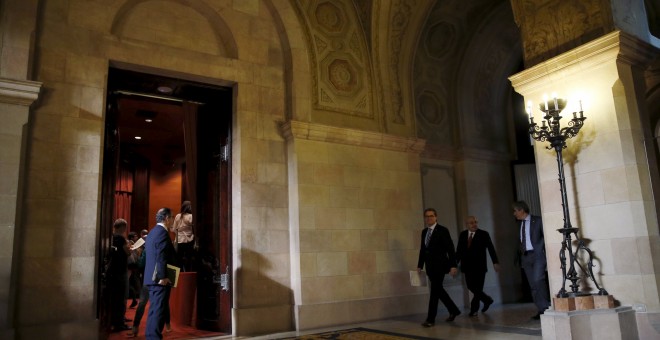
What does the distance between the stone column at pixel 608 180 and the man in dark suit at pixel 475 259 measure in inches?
89.5

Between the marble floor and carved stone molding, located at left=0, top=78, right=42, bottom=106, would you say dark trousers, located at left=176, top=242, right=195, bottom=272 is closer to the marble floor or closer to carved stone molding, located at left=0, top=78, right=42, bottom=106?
the marble floor

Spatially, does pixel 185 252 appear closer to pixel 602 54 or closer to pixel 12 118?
pixel 12 118

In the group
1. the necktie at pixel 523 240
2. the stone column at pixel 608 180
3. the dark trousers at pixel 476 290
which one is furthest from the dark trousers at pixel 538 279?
the dark trousers at pixel 476 290

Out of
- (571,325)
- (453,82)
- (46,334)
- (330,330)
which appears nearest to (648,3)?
(453,82)

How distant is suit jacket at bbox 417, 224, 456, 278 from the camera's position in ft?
23.3

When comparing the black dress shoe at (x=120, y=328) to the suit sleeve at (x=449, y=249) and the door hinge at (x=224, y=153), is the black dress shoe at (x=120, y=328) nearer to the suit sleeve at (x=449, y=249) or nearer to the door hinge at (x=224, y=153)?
the door hinge at (x=224, y=153)

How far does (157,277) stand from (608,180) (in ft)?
16.9

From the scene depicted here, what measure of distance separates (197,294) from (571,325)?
5.47 metres

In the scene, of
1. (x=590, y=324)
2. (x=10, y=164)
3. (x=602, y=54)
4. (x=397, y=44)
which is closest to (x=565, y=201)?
(x=590, y=324)

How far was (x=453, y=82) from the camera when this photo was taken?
1066cm

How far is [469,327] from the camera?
263 inches

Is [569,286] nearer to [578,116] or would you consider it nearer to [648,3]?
[578,116]

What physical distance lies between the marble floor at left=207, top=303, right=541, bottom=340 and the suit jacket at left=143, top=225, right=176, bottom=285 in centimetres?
154

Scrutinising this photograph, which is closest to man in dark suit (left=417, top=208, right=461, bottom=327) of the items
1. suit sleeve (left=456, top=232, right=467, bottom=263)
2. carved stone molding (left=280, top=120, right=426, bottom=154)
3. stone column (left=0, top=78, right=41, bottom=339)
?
suit sleeve (left=456, top=232, right=467, bottom=263)
